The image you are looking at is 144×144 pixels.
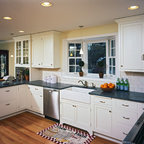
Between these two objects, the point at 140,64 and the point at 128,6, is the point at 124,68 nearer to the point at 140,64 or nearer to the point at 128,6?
the point at 140,64

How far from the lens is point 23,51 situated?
4852 millimetres

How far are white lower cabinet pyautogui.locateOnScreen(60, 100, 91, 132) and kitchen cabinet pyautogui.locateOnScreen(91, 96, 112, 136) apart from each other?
150 mm

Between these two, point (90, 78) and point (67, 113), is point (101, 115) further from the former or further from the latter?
point (90, 78)

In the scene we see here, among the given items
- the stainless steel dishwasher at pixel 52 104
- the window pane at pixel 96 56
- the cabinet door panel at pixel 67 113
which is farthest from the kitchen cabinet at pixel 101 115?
the window pane at pixel 96 56

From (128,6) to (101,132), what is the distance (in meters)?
2.36

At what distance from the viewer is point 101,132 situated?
2.82 m

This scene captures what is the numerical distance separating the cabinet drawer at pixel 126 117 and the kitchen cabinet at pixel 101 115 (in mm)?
172

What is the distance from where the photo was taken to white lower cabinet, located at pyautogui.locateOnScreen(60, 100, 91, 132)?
3023 mm

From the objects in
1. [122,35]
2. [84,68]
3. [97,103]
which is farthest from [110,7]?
[84,68]

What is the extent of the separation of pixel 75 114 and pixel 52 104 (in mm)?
742

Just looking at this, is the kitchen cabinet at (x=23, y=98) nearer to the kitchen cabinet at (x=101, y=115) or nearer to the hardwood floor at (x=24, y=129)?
the hardwood floor at (x=24, y=129)

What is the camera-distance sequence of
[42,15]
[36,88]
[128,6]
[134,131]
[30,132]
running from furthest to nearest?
[36,88] < [30,132] < [42,15] < [128,6] < [134,131]

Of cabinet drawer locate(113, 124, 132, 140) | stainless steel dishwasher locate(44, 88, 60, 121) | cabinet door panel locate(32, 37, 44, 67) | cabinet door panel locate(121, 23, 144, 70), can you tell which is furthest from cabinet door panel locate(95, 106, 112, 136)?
cabinet door panel locate(32, 37, 44, 67)

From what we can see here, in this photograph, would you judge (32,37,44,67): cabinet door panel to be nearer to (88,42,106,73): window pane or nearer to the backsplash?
the backsplash
